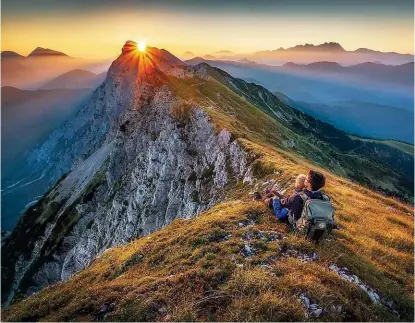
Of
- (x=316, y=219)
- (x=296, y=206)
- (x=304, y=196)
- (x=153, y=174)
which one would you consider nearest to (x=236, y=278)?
(x=316, y=219)

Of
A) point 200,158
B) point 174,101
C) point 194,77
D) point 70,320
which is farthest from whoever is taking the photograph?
point 194,77

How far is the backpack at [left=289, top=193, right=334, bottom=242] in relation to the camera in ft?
54.5

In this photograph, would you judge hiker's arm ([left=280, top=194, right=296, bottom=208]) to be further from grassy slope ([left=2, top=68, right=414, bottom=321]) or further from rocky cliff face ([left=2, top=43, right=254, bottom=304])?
rocky cliff face ([left=2, top=43, right=254, bottom=304])

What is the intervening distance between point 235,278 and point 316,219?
5371mm

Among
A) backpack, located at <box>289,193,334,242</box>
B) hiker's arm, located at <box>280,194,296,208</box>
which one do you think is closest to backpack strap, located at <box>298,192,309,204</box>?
hiker's arm, located at <box>280,194,296,208</box>

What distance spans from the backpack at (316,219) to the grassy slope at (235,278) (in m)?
0.55

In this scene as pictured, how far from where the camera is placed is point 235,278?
13.5m

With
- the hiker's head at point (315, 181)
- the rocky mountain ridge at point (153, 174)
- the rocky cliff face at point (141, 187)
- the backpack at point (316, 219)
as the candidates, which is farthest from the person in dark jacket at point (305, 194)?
the rocky cliff face at point (141, 187)

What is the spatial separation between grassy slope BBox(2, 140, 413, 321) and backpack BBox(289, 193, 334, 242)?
0.55m

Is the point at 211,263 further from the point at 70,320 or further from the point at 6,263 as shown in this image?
the point at 6,263

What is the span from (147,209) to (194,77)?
2676 inches

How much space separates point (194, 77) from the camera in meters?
132

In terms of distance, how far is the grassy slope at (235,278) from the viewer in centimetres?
1218

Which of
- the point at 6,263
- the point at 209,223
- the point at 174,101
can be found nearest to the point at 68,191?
the point at 6,263
